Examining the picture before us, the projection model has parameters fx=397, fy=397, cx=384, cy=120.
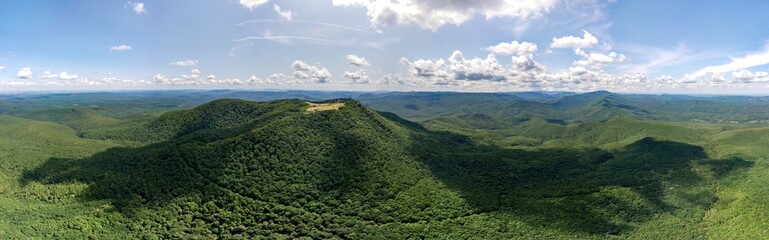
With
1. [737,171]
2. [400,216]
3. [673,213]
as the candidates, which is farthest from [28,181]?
[737,171]

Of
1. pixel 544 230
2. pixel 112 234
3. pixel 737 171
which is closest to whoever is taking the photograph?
pixel 112 234

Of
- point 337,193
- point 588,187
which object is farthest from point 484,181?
point 337,193

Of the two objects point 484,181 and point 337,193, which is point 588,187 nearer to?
point 484,181

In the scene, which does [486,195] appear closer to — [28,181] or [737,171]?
[737,171]

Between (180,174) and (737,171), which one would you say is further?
(737,171)

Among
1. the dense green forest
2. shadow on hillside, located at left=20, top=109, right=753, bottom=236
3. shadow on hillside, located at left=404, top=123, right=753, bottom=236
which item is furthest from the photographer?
shadow on hillside, located at left=404, top=123, right=753, bottom=236

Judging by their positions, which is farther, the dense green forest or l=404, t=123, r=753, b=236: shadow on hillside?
l=404, t=123, r=753, b=236: shadow on hillside

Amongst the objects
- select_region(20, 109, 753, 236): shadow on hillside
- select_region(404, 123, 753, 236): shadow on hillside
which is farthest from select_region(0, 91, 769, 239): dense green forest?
select_region(404, 123, 753, 236): shadow on hillside

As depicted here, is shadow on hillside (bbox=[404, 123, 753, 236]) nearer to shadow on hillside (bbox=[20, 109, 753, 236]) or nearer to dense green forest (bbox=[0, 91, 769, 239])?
shadow on hillside (bbox=[20, 109, 753, 236])

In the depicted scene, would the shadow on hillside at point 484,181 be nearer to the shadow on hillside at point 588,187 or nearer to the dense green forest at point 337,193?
the shadow on hillside at point 588,187
